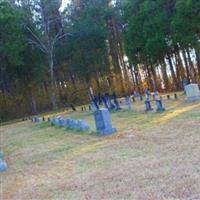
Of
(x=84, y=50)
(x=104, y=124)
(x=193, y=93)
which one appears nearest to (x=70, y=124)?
(x=104, y=124)

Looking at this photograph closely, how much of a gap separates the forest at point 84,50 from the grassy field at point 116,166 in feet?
54.8

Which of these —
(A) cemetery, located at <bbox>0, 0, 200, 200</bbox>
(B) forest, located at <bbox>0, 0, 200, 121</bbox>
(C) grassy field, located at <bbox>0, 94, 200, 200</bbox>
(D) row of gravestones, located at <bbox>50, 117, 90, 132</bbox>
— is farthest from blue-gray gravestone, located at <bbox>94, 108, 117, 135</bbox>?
(B) forest, located at <bbox>0, 0, 200, 121</bbox>

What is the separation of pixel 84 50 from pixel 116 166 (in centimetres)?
3100

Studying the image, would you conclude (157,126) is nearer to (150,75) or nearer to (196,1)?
(196,1)

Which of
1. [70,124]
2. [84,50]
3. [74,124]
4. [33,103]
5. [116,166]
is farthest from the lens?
[84,50]

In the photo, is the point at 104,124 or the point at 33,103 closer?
the point at 104,124

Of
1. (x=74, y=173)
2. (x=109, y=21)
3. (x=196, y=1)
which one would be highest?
(x=109, y=21)

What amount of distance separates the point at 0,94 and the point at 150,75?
13528mm

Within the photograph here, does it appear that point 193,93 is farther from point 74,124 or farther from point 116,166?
point 116,166

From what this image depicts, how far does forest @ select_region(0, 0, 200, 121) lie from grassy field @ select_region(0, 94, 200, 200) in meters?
16.7

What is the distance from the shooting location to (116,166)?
8008mm

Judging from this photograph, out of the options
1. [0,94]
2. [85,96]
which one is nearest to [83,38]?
[85,96]

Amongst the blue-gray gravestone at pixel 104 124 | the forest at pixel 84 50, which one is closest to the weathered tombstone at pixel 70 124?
the blue-gray gravestone at pixel 104 124

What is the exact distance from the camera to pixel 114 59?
41.2 meters
